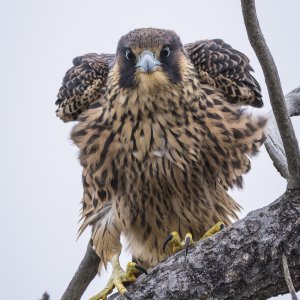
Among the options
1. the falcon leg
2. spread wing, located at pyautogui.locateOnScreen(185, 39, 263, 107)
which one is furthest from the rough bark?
spread wing, located at pyautogui.locateOnScreen(185, 39, 263, 107)

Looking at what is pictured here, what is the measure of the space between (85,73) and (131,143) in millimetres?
796

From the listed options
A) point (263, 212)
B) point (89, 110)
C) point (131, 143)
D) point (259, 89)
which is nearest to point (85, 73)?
point (89, 110)

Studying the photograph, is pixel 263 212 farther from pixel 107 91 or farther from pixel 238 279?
pixel 107 91

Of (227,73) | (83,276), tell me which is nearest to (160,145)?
(227,73)

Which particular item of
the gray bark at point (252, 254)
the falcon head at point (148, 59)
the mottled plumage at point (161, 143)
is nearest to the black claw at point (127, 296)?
the gray bark at point (252, 254)

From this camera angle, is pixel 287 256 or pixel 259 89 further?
pixel 259 89

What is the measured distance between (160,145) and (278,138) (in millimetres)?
833

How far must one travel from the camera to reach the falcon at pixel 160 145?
3.96 meters

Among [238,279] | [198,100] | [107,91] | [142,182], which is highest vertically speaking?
[107,91]

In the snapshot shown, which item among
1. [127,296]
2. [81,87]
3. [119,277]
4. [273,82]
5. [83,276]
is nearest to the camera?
[273,82]

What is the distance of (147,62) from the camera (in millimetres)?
3816

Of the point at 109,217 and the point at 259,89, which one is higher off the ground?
the point at 259,89

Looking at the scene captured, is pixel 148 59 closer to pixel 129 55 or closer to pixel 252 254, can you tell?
pixel 129 55

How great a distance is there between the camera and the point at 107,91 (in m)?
4.20
